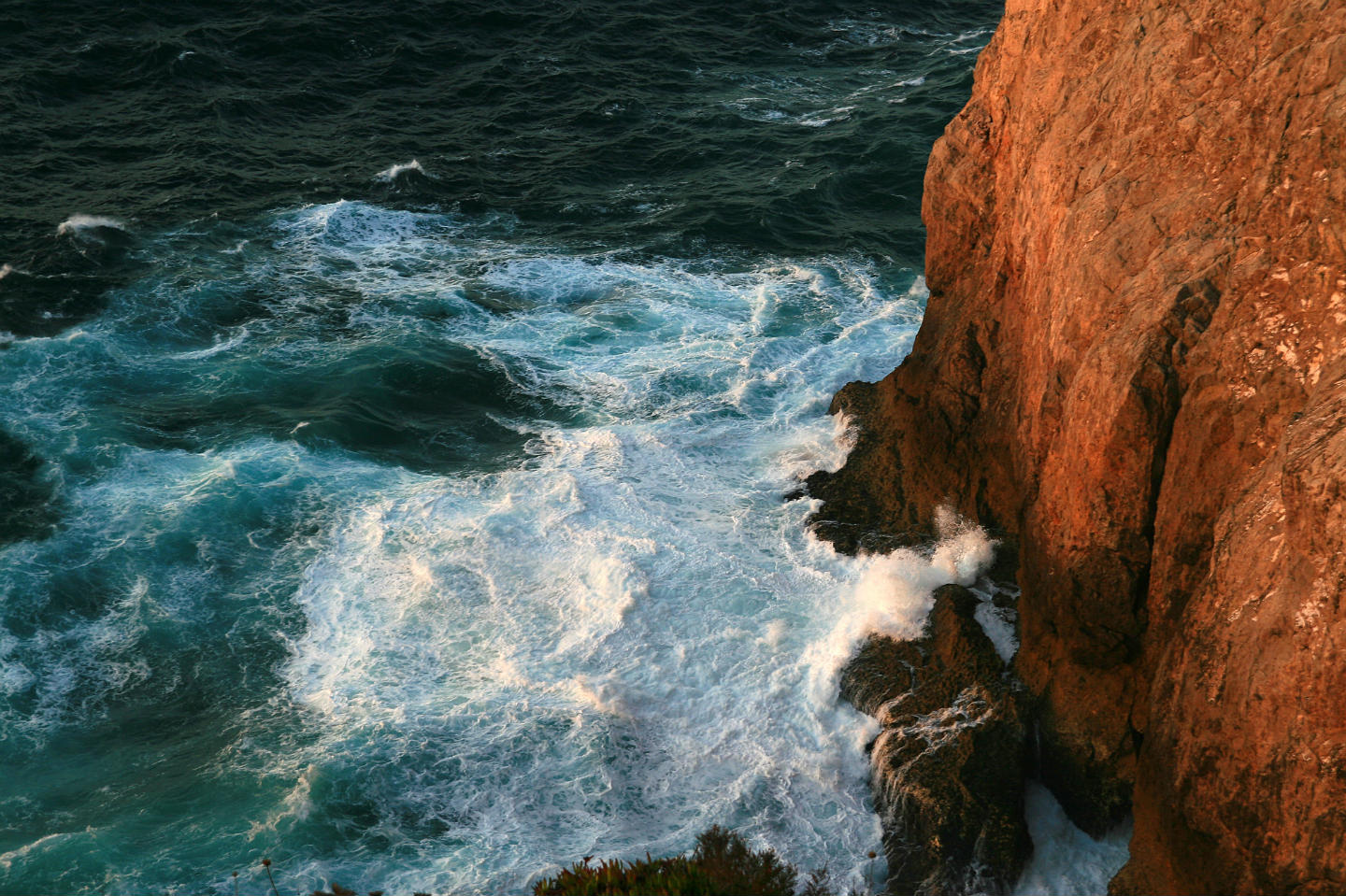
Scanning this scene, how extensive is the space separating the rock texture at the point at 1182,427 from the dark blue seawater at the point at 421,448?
9.49 feet

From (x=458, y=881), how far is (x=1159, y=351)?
390 inches

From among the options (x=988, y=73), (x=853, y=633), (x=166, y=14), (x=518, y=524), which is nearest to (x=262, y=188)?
(x=166, y=14)

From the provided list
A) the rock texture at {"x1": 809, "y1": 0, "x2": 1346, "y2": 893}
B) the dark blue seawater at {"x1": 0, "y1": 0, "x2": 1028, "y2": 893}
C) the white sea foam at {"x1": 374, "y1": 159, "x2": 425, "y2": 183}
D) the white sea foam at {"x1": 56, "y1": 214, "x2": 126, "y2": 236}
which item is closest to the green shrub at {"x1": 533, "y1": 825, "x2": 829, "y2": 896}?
the dark blue seawater at {"x1": 0, "y1": 0, "x2": 1028, "y2": 893}

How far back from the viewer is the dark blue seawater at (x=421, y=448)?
14.6 meters

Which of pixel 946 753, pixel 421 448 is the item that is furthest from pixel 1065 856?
pixel 421 448

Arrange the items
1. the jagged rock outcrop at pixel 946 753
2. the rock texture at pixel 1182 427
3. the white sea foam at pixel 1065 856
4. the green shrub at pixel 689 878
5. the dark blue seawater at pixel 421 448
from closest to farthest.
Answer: the rock texture at pixel 1182 427 < the green shrub at pixel 689 878 < the white sea foam at pixel 1065 856 < the jagged rock outcrop at pixel 946 753 < the dark blue seawater at pixel 421 448

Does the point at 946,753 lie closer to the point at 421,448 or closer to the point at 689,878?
the point at 689,878

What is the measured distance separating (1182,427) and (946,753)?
191 inches

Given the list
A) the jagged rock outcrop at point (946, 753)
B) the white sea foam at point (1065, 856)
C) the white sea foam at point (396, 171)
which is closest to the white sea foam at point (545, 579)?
the jagged rock outcrop at point (946, 753)

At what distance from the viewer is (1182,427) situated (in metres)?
12.6

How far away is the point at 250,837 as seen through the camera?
13.9 m

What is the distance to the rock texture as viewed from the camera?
1064 centimetres

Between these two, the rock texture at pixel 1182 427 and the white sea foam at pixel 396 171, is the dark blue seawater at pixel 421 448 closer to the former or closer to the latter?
the white sea foam at pixel 396 171

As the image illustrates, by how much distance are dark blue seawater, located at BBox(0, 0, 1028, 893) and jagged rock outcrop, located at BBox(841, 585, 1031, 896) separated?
422 mm
